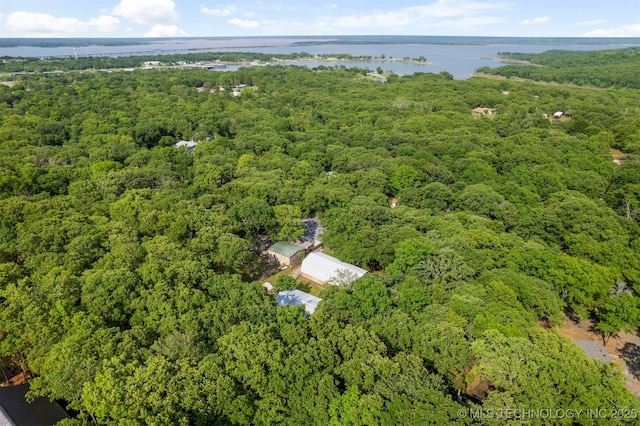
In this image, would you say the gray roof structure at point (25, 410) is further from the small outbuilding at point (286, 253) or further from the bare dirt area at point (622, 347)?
the bare dirt area at point (622, 347)

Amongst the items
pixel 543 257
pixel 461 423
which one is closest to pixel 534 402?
pixel 461 423

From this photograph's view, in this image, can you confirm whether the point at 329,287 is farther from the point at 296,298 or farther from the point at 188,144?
the point at 188,144

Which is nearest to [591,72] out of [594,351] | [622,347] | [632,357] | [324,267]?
[622,347]

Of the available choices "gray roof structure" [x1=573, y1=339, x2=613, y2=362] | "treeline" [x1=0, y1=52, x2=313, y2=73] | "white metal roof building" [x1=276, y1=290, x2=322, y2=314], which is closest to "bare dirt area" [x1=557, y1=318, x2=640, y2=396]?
"gray roof structure" [x1=573, y1=339, x2=613, y2=362]

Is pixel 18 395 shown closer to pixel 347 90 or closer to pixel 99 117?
pixel 99 117

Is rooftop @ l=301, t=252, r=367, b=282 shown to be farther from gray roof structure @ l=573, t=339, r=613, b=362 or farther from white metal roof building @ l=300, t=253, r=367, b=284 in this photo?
gray roof structure @ l=573, t=339, r=613, b=362

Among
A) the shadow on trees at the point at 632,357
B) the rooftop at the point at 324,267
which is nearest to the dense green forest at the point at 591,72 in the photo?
the shadow on trees at the point at 632,357
